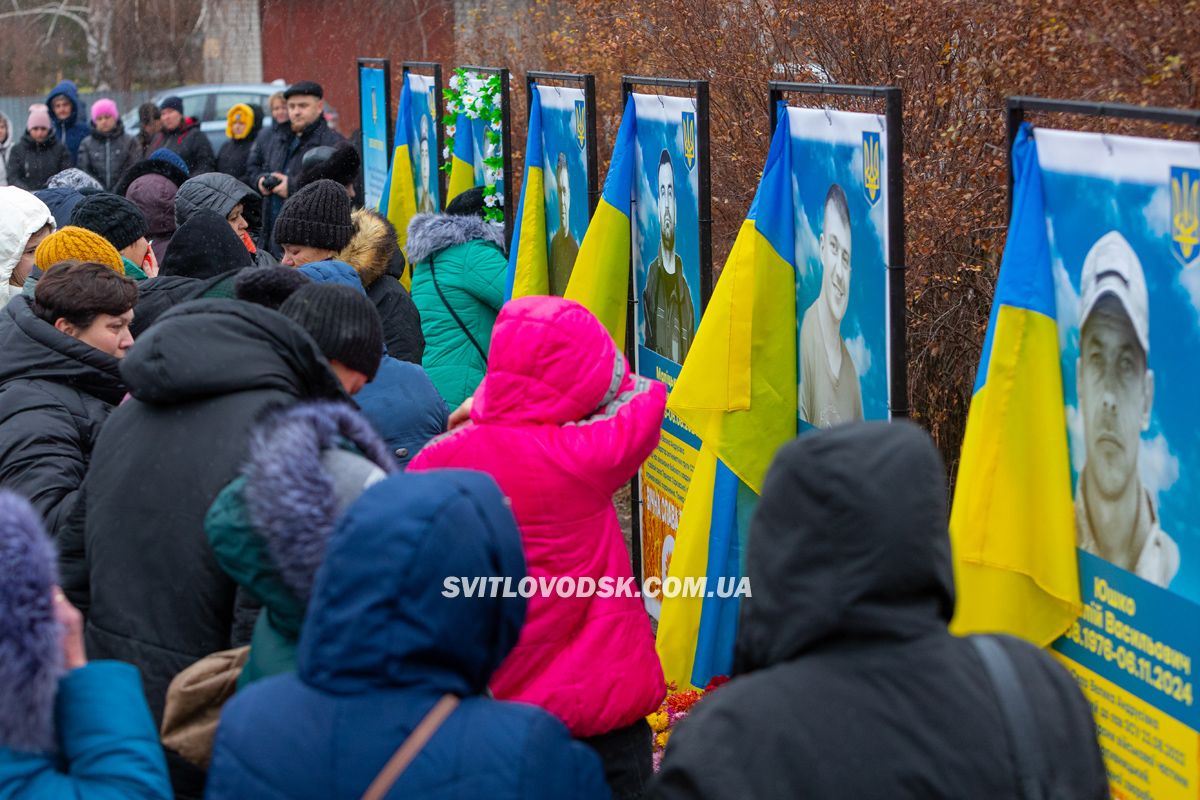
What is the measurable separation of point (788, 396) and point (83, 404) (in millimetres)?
1970

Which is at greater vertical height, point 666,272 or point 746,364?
point 666,272

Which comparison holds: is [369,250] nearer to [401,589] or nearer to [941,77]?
[941,77]

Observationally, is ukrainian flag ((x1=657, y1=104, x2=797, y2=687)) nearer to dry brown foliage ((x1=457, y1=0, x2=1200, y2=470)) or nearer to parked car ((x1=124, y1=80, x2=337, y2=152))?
dry brown foliage ((x1=457, y1=0, x2=1200, y2=470))

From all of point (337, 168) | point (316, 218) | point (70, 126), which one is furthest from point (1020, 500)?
point (70, 126)

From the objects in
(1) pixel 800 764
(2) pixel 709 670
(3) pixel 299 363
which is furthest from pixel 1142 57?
(1) pixel 800 764

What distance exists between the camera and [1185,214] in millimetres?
2637

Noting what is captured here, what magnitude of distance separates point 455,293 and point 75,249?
208cm

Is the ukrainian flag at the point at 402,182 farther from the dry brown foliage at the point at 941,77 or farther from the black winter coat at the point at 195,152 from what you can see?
the black winter coat at the point at 195,152

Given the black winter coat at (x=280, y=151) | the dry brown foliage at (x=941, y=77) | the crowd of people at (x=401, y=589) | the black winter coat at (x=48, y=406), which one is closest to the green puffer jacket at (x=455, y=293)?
the dry brown foliage at (x=941, y=77)

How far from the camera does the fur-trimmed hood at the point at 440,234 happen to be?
676cm

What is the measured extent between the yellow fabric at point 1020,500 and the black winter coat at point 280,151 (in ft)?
27.1

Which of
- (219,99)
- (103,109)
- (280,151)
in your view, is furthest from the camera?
(219,99)

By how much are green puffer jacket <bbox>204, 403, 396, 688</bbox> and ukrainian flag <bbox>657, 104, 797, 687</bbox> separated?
188 centimetres

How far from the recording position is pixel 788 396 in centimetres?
442
